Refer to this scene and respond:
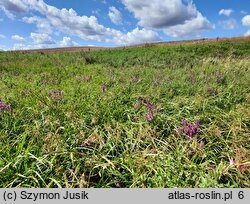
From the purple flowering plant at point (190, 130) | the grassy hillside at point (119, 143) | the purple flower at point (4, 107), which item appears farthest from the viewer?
Result: the purple flower at point (4, 107)

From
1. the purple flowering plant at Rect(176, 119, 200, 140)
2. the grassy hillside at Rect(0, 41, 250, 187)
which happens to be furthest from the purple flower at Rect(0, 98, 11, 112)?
the purple flowering plant at Rect(176, 119, 200, 140)

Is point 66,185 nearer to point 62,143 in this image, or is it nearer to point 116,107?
point 62,143

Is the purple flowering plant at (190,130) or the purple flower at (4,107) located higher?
the purple flower at (4,107)

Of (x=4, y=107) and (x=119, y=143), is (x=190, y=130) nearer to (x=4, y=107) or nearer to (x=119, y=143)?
(x=119, y=143)

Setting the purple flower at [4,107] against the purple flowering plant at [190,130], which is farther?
the purple flower at [4,107]

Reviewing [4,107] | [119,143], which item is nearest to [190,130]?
[119,143]

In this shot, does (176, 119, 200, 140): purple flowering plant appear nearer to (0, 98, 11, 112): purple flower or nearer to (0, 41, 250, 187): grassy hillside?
(0, 41, 250, 187): grassy hillside

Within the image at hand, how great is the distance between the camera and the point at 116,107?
12.5ft

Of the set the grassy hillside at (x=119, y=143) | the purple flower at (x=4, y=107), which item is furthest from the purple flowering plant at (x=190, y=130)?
the purple flower at (x=4, y=107)

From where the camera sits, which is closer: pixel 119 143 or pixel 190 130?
pixel 190 130

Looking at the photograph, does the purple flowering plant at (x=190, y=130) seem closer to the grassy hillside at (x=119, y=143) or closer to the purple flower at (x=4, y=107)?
the grassy hillside at (x=119, y=143)

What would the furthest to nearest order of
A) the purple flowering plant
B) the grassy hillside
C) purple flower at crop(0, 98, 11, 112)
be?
1. purple flower at crop(0, 98, 11, 112)
2. the purple flowering plant
3. the grassy hillside

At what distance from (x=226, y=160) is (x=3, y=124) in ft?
10.7
